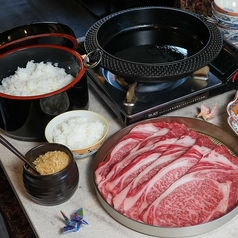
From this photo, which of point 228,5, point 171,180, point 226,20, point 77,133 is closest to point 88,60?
point 77,133

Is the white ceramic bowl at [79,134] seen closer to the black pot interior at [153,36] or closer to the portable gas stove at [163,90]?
the portable gas stove at [163,90]

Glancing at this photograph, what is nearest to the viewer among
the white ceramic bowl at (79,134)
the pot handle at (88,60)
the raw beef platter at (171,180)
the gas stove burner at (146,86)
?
the raw beef platter at (171,180)

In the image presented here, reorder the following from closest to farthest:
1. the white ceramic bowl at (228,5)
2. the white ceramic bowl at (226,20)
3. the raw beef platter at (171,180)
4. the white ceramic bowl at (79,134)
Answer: the raw beef platter at (171,180), the white ceramic bowl at (79,134), the white ceramic bowl at (226,20), the white ceramic bowl at (228,5)

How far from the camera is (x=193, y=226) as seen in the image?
1086 millimetres

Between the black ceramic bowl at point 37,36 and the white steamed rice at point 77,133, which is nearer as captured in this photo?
the white steamed rice at point 77,133

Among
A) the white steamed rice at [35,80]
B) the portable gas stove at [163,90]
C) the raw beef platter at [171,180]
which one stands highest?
the white steamed rice at [35,80]

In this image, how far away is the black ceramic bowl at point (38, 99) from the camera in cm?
142

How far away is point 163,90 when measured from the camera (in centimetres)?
164

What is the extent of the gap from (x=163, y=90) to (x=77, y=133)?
497mm

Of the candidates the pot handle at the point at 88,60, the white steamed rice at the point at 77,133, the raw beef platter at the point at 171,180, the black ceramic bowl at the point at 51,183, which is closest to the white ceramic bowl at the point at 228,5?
the pot handle at the point at 88,60

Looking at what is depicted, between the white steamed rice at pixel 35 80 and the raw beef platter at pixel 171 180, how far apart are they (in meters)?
0.43

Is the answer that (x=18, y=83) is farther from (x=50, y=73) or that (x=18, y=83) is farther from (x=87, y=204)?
(x=87, y=204)

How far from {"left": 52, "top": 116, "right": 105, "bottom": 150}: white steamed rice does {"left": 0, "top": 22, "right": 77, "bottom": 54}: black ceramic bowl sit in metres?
0.50

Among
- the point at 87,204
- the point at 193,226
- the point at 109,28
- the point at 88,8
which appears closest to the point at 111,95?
the point at 109,28
